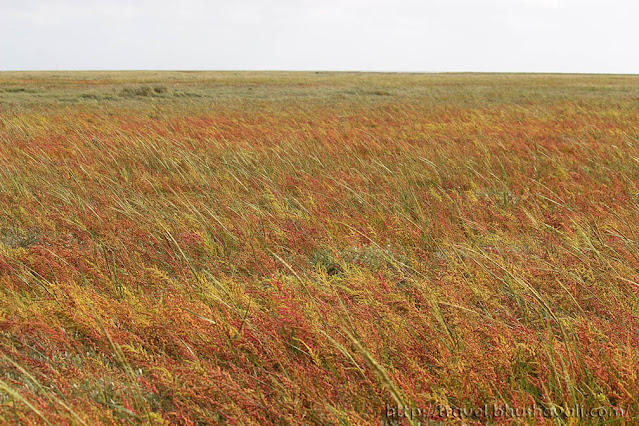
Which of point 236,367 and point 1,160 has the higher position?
point 1,160

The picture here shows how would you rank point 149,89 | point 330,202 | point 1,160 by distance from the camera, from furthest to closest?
point 149,89
point 1,160
point 330,202

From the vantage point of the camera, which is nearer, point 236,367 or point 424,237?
point 236,367

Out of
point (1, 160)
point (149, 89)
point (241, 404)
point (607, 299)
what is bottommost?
point (241, 404)

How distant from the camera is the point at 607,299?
233 centimetres

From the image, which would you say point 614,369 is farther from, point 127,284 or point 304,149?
point 304,149

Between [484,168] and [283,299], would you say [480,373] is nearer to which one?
[283,299]

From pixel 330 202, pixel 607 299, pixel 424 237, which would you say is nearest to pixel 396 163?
pixel 330 202

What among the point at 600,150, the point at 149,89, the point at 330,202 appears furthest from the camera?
the point at 149,89

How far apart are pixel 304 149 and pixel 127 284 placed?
4.50 meters

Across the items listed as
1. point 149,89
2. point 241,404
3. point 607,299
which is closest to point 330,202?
point 607,299

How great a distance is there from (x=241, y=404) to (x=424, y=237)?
6.86ft

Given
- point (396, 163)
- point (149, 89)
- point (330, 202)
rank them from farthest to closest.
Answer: point (149, 89) → point (396, 163) → point (330, 202)

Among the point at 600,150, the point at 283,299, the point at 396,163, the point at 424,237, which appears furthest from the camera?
the point at 600,150

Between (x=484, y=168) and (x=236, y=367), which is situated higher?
(x=484, y=168)
